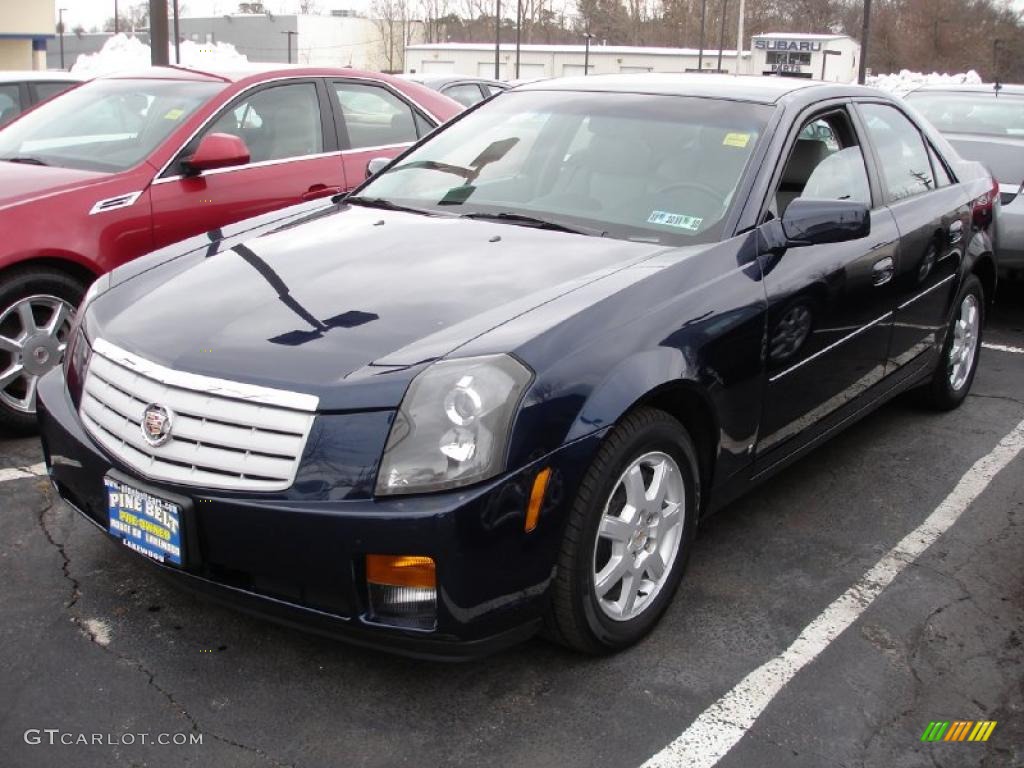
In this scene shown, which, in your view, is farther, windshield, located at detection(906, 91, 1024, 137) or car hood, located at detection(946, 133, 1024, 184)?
windshield, located at detection(906, 91, 1024, 137)

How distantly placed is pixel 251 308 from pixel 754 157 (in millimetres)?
1754

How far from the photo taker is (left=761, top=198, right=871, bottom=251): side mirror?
3.47 meters

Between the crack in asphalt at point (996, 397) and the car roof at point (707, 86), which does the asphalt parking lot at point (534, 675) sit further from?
the crack in asphalt at point (996, 397)

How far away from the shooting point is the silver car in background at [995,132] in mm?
7285

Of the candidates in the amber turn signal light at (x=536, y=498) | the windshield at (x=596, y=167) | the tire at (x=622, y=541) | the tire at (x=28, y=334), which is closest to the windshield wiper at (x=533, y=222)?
the windshield at (x=596, y=167)

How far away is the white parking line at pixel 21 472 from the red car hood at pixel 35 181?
1.08 metres

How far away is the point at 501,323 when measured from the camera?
9.16 feet

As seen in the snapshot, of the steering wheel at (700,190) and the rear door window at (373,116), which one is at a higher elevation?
the rear door window at (373,116)

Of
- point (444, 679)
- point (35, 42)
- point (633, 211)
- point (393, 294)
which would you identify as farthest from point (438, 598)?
point (35, 42)

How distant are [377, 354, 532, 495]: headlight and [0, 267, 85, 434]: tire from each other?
2658mm

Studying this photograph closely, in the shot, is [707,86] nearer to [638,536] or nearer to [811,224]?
[811,224]

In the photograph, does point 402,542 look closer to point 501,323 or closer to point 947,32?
point 501,323

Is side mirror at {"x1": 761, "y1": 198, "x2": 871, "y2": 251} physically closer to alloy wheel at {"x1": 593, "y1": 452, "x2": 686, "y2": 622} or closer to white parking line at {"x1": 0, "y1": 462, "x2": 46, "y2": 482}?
alloy wheel at {"x1": 593, "y1": 452, "x2": 686, "y2": 622}

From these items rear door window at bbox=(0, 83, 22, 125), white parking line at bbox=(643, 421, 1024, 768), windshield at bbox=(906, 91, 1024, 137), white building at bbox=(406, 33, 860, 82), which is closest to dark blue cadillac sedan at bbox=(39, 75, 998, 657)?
white parking line at bbox=(643, 421, 1024, 768)
